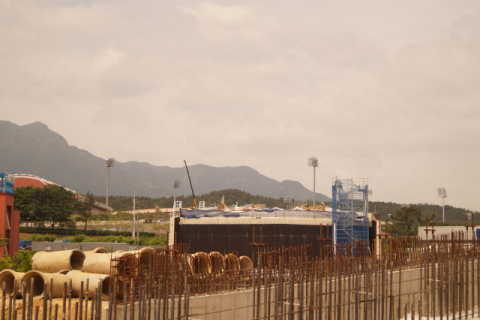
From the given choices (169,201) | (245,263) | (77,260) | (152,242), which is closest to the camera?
(77,260)

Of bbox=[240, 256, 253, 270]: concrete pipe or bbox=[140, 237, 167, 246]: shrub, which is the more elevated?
bbox=[240, 256, 253, 270]: concrete pipe

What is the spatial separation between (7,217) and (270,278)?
65.7 feet

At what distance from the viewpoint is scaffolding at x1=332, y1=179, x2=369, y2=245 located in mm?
31703

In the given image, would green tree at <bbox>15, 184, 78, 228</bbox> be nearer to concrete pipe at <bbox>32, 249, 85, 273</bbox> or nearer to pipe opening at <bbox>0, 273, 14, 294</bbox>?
concrete pipe at <bbox>32, 249, 85, 273</bbox>

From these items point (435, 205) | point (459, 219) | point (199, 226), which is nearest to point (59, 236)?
point (199, 226)

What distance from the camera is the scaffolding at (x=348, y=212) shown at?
31.7 meters

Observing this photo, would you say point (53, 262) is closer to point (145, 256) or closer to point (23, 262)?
point (23, 262)

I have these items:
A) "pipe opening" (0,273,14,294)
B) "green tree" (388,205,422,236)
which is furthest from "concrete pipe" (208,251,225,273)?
"green tree" (388,205,422,236)

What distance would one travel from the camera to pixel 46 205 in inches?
2606

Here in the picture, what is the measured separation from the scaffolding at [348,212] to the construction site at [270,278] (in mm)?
73

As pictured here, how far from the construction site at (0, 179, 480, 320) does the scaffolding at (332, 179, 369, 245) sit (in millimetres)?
73

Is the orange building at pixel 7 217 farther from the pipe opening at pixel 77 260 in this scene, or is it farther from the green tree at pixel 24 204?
the green tree at pixel 24 204

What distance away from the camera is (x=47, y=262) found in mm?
18484

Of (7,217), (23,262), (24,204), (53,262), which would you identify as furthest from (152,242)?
(53,262)
